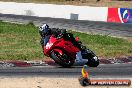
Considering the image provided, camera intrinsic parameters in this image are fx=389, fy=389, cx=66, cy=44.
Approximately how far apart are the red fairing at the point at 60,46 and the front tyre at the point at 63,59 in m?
0.14

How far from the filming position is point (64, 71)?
14.9m

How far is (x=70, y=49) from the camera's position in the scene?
1525cm

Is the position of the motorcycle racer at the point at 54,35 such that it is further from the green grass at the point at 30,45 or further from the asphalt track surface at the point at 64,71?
the green grass at the point at 30,45

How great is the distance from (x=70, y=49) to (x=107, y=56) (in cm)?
490

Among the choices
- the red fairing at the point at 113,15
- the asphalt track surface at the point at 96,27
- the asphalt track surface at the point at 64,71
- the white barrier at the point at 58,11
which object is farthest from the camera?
the white barrier at the point at 58,11

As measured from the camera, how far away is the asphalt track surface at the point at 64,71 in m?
14.2

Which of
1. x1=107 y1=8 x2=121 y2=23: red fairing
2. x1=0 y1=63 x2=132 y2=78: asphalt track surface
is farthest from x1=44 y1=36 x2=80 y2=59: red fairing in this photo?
x1=107 y1=8 x2=121 y2=23: red fairing

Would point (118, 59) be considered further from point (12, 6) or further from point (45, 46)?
point (12, 6)

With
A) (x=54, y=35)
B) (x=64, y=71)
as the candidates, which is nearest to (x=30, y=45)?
(x=54, y=35)

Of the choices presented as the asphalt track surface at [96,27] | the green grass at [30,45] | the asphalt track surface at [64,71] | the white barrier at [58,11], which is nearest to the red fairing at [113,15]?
the white barrier at [58,11]

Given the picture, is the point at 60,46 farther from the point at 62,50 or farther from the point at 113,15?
the point at 113,15

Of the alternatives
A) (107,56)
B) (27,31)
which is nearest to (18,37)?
(27,31)

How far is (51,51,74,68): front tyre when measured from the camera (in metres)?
15.0

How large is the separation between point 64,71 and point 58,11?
28.4 metres
